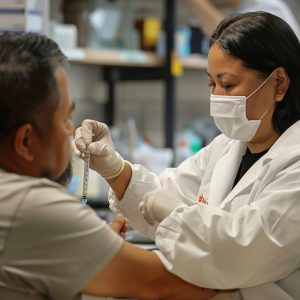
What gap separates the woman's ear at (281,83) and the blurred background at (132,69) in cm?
104

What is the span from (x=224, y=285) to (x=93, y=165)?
62 cm

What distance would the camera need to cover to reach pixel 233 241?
36.8 inches

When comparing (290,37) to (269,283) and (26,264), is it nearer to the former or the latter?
(269,283)

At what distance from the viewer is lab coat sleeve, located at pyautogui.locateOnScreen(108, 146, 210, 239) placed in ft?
4.58

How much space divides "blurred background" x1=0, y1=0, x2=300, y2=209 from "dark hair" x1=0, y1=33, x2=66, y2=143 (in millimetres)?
902

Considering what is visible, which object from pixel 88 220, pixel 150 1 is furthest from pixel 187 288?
pixel 150 1

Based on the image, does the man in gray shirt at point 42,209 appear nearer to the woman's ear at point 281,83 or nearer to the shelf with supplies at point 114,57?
the woman's ear at point 281,83

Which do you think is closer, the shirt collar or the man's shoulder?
the man's shoulder

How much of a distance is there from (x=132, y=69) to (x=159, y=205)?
1865 millimetres

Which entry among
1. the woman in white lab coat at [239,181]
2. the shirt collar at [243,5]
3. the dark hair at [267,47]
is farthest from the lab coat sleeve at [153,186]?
the shirt collar at [243,5]

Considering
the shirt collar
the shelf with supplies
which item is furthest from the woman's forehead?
the shirt collar

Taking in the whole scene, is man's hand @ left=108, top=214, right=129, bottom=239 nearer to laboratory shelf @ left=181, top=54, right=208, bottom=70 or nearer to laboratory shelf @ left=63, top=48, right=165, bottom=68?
laboratory shelf @ left=63, top=48, right=165, bottom=68

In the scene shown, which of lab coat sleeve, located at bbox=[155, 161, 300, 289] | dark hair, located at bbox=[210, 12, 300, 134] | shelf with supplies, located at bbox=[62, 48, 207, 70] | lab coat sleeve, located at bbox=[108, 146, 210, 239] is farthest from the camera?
shelf with supplies, located at bbox=[62, 48, 207, 70]

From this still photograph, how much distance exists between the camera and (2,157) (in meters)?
0.80
